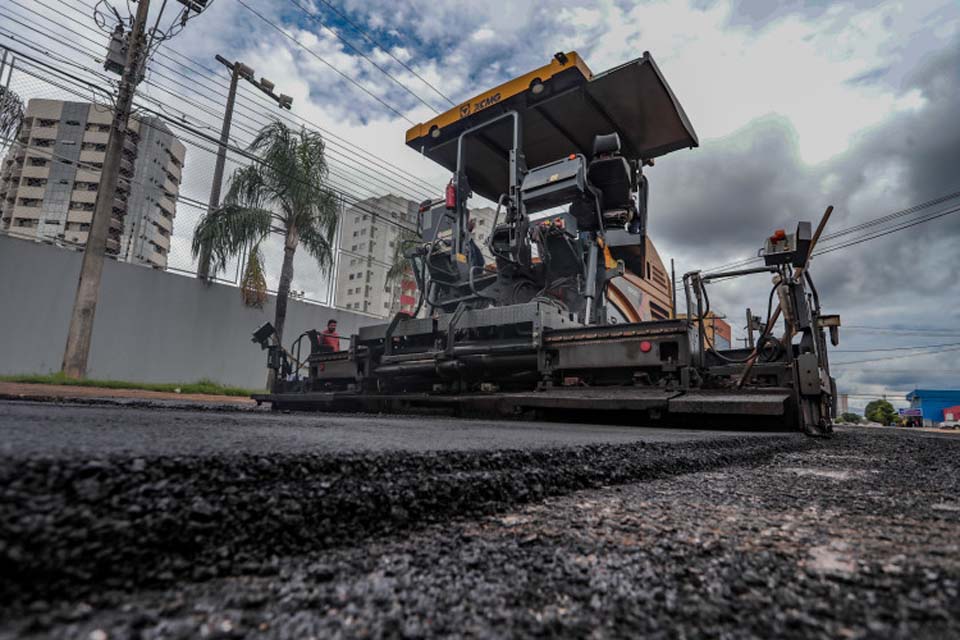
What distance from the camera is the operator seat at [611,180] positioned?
437 cm

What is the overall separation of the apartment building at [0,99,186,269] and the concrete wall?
0.50 m

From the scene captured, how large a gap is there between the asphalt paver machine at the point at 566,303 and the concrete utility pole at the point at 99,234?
4.65m

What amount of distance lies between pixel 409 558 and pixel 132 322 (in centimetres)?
1120

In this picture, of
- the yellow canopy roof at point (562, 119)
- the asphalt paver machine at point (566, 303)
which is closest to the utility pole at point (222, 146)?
the asphalt paver machine at point (566, 303)

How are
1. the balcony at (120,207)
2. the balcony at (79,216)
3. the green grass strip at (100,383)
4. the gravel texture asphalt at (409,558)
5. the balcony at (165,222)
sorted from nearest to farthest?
the gravel texture asphalt at (409,558) < the green grass strip at (100,383) < the balcony at (79,216) < the balcony at (120,207) < the balcony at (165,222)

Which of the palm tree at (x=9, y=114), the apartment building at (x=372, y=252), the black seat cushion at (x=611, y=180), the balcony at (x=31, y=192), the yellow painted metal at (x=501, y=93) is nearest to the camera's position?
the yellow painted metal at (x=501, y=93)

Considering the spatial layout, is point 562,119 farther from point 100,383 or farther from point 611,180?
point 100,383

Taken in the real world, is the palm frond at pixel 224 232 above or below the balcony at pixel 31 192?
below

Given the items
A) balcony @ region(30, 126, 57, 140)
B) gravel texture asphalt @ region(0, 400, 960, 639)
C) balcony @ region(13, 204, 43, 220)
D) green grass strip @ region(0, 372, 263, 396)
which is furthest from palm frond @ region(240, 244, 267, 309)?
gravel texture asphalt @ region(0, 400, 960, 639)

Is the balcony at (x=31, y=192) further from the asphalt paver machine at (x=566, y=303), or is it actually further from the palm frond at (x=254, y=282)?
the asphalt paver machine at (x=566, y=303)

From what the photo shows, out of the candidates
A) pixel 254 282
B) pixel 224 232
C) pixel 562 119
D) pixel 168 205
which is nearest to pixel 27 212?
pixel 168 205

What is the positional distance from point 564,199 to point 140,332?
364 inches

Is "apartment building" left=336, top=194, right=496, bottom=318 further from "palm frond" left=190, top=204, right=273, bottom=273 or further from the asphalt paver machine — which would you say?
the asphalt paver machine

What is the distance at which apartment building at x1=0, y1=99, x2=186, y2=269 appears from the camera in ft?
29.7
